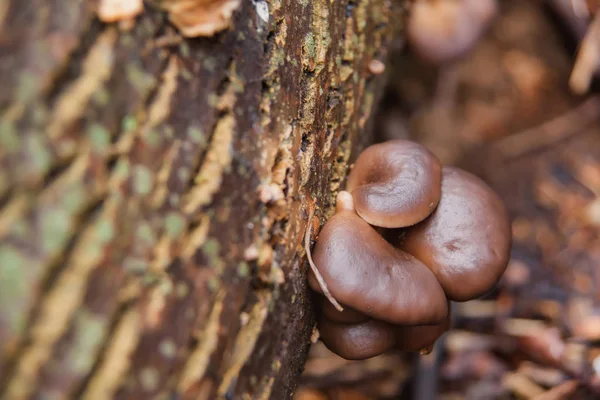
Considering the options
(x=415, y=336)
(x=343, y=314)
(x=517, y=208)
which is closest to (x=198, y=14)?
(x=343, y=314)

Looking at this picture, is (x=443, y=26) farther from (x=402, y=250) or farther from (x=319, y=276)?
(x=319, y=276)

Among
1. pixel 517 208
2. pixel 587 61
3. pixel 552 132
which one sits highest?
pixel 587 61

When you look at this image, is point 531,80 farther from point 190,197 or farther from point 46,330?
point 46,330

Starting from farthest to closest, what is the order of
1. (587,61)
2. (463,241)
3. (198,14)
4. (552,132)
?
(552,132) < (587,61) < (463,241) < (198,14)

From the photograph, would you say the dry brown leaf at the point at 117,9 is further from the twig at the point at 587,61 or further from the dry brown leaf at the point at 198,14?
the twig at the point at 587,61

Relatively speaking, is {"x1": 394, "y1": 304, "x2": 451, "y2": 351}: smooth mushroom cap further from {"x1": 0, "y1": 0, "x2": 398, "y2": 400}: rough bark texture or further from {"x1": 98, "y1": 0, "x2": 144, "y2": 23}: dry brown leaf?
{"x1": 98, "y1": 0, "x2": 144, "y2": 23}: dry brown leaf

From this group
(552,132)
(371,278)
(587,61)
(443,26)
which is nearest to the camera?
(371,278)

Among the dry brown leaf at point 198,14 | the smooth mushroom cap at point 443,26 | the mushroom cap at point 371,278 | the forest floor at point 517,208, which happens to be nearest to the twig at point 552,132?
the forest floor at point 517,208

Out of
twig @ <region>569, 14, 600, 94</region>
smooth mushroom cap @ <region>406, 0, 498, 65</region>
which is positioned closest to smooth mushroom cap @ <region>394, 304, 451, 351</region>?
smooth mushroom cap @ <region>406, 0, 498, 65</region>
